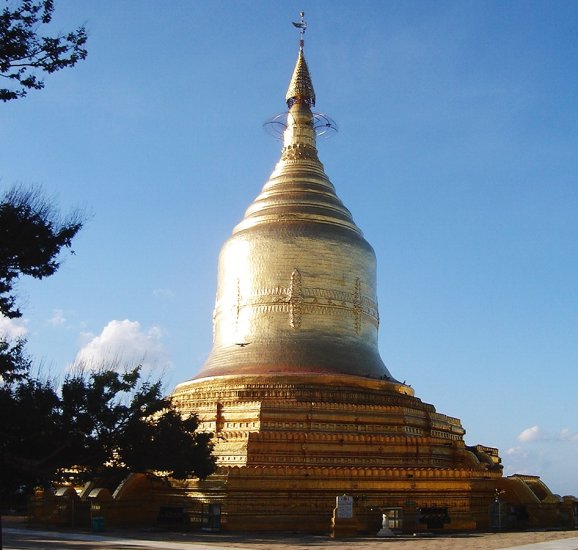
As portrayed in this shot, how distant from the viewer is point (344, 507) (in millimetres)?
18328

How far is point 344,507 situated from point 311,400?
5862mm

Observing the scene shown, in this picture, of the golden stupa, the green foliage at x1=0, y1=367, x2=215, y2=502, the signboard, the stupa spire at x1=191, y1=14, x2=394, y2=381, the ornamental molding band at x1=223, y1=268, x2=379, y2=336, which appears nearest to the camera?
the green foliage at x1=0, y1=367, x2=215, y2=502

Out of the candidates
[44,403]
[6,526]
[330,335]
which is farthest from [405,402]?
[44,403]

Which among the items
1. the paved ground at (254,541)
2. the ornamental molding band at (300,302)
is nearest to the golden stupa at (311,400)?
the ornamental molding band at (300,302)

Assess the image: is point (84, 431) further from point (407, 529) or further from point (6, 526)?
point (407, 529)

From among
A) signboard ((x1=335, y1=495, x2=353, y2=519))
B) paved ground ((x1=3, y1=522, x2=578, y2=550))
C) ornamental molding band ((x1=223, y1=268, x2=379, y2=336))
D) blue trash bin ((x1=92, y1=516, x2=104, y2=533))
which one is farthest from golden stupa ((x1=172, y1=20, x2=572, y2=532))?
blue trash bin ((x1=92, y1=516, x2=104, y2=533))

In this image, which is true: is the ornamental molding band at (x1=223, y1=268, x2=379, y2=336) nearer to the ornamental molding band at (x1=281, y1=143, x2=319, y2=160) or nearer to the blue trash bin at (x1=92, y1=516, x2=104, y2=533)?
the ornamental molding band at (x1=281, y1=143, x2=319, y2=160)

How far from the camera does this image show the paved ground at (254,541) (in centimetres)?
1481

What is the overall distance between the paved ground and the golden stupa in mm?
2245

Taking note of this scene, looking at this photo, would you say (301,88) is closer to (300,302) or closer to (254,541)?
(300,302)

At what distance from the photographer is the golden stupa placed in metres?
20.5

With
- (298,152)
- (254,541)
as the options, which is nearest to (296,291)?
(298,152)

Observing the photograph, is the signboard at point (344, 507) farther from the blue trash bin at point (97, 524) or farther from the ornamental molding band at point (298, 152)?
the ornamental molding band at point (298, 152)

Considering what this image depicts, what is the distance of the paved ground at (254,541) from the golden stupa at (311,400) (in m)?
2.24
